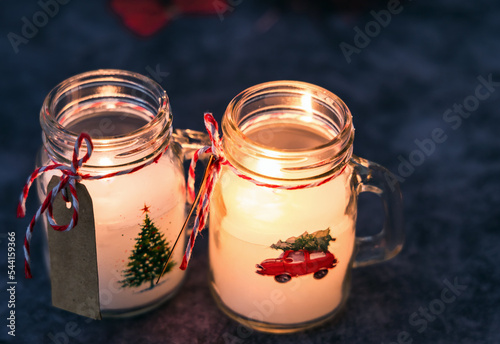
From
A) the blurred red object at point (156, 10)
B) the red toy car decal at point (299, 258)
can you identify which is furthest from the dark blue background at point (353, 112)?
the red toy car decal at point (299, 258)

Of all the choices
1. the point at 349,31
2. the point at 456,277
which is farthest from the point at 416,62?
the point at 456,277

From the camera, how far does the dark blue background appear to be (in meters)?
1.12

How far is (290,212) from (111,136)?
10.0 inches

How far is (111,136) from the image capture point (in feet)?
3.20

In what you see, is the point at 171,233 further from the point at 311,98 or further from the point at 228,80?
the point at 228,80

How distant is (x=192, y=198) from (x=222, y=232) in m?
0.11

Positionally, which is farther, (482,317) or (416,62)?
(416,62)

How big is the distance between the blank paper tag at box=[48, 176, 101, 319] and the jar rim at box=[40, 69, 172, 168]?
0.06 meters

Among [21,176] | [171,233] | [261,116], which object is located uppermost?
[261,116]

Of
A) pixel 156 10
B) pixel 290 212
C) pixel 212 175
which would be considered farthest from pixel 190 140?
pixel 156 10

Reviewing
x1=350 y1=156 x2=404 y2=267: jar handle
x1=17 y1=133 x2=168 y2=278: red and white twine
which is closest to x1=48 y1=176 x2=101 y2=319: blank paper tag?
x1=17 y1=133 x2=168 y2=278: red and white twine

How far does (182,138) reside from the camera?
1.11 metres

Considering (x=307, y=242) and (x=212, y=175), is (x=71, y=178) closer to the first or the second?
(x=212, y=175)

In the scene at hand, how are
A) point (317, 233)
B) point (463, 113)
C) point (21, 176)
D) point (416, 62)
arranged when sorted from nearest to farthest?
1. point (317, 233)
2. point (21, 176)
3. point (463, 113)
4. point (416, 62)
